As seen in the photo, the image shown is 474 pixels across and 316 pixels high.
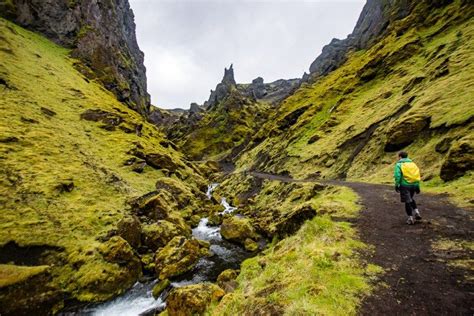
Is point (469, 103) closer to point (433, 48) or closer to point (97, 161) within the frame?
point (433, 48)

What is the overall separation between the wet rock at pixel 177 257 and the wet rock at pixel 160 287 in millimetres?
1183

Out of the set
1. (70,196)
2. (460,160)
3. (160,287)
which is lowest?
(160,287)

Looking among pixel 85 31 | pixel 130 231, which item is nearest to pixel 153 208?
pixel 130 231

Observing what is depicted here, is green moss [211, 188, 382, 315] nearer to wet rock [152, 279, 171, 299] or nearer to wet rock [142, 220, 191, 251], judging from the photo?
wet rock [152, 279, 171, 299]

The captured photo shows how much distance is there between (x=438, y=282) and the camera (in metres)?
8.25

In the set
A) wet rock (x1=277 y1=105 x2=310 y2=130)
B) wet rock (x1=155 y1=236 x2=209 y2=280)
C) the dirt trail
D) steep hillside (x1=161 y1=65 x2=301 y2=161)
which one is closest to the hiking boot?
the dirt trail

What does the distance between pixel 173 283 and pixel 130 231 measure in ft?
28.3

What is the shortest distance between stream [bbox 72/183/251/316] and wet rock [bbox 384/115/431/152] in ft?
78.4

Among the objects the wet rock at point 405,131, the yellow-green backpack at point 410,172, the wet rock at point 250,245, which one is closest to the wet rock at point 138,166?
the wet rock at point 250,245

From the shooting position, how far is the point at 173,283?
2202cm

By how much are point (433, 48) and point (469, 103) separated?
1333 inches

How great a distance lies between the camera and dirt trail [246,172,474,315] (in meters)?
7.39

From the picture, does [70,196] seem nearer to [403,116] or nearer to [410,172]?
[410,172]

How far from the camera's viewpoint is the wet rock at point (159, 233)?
27922 millimetres
